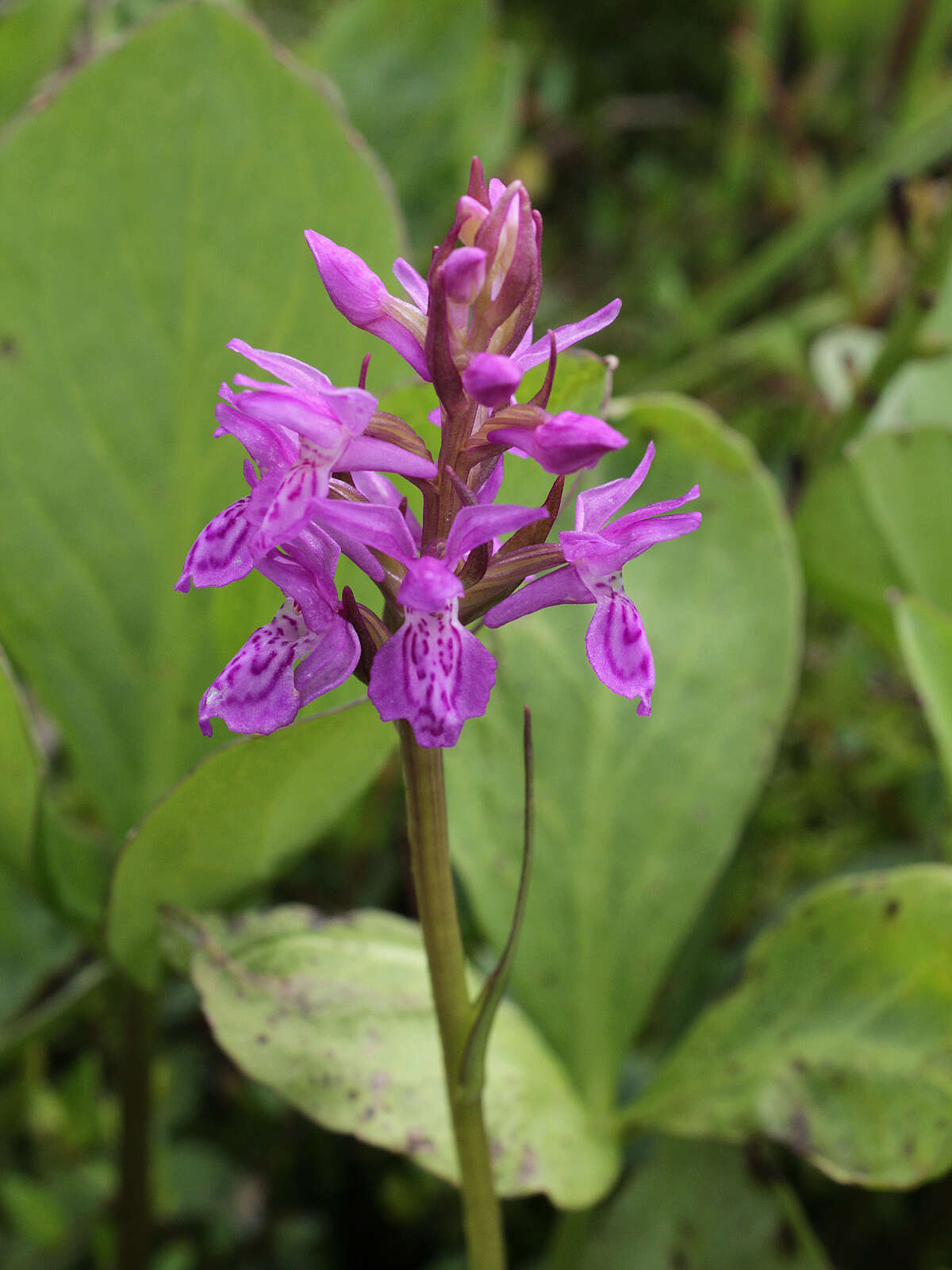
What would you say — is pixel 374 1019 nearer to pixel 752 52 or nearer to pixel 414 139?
pixel 414 139

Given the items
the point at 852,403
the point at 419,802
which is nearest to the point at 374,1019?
the point at 419,802

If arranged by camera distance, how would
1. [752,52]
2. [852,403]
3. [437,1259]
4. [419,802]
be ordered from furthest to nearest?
[752,52] → [852,403] → [437,1259] → [419,802]

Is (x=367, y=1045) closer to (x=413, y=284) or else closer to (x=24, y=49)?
(x=413, y=284)

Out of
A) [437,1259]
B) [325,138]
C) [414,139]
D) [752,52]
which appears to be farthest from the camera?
[752,52]

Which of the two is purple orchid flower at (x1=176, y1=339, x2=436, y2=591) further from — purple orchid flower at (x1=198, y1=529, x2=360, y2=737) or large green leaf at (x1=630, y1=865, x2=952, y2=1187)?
large green leaf at (x1=630, y1=865, x2=952, y2=1187)

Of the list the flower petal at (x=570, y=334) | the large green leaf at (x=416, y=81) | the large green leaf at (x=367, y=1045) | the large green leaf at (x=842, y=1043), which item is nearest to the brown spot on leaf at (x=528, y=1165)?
the large green leaf at (x=367, y=1045)

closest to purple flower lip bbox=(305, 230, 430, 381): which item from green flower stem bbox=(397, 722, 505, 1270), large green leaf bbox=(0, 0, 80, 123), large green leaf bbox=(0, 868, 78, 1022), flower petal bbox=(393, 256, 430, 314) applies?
flower petal bbox=(393, 256, 430, 314)

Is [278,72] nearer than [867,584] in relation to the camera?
Yes
